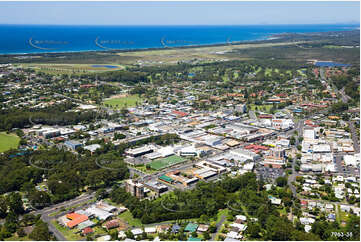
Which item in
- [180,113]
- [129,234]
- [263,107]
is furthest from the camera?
[263,107]

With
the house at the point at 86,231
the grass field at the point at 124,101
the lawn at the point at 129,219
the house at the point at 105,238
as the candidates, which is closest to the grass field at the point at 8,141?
the grass field at the point at 124,101

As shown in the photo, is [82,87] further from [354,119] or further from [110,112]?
[354,119]

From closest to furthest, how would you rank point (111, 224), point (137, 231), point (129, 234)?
point (129, 234) < point (137, 231) < point (111, 224)

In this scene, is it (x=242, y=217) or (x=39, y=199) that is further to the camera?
(x=39, y=199)

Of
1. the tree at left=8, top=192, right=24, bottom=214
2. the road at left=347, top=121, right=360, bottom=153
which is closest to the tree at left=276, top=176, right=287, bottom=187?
the road at left=347, top=121, right=360, bottom=153

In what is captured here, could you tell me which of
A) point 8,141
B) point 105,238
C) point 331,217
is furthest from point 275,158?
point 8,141

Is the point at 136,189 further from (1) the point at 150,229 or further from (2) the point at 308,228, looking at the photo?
(2) the point at 308,228

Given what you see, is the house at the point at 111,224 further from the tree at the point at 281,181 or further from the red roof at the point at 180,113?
the red roof at the point at 180,113

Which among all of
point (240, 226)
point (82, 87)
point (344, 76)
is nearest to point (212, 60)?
point (344, 76)
